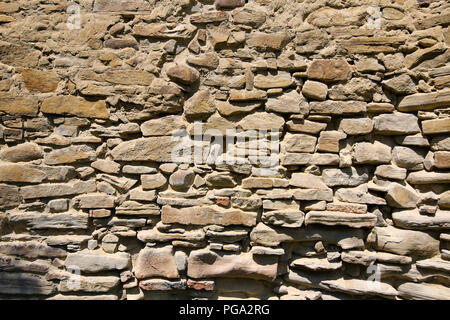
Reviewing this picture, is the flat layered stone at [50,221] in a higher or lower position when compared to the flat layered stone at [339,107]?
lower

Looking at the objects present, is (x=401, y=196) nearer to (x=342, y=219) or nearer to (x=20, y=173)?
(x=342, y=219)

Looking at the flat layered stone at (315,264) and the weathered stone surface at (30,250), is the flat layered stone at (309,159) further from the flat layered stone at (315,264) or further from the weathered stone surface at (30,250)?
the weathered stone surface at (30,250)

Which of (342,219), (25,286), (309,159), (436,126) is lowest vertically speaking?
(25,286)

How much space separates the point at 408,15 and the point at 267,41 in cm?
84

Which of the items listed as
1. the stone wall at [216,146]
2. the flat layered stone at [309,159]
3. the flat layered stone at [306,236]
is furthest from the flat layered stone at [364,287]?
the flat layered stone at [309,159]

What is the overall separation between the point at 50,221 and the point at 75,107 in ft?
2.28

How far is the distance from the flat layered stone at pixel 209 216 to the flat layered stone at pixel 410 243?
80cm

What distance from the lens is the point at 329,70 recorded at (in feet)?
5.77

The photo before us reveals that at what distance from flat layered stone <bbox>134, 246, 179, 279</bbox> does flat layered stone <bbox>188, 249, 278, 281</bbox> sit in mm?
106

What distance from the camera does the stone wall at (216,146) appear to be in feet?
5.71

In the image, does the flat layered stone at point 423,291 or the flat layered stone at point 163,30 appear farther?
the flat layered stone at point 163,30

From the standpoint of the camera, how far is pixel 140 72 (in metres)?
1.79

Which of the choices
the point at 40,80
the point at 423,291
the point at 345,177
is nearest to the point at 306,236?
the point at 345,177

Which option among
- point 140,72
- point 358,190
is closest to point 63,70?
point 140,72
